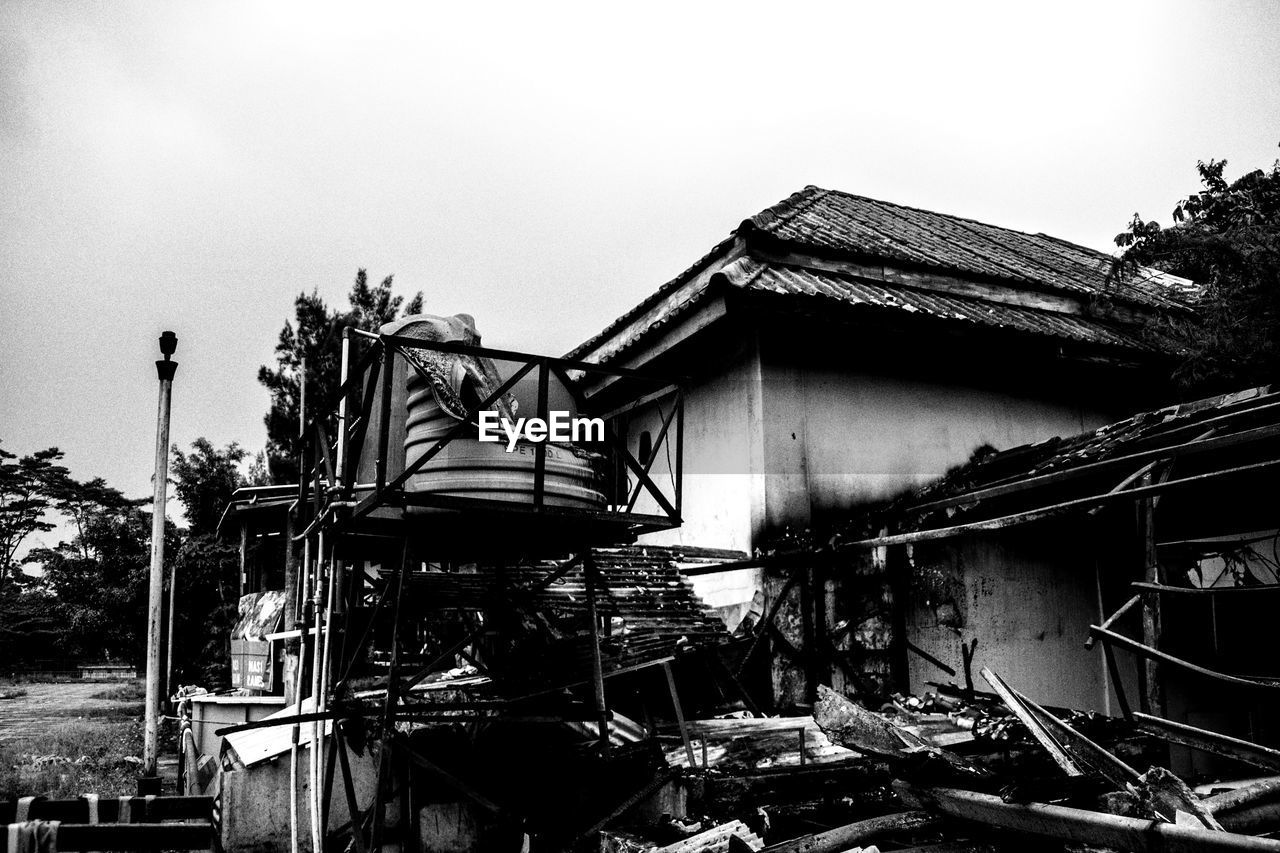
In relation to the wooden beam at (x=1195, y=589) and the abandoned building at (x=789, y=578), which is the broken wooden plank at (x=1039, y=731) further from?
the wooden beam at (x=1195, y=589)

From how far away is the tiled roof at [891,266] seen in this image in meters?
10.2

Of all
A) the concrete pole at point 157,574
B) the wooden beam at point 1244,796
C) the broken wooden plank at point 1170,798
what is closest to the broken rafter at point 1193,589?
the wooden beam at point 1244,796

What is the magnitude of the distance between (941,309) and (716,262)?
2572mm

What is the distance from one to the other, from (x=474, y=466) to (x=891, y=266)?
22.5 feet

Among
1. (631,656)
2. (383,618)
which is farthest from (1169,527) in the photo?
(383,618)

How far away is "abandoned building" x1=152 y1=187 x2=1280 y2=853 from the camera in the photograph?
5.91 metres

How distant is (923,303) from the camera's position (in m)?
10.3

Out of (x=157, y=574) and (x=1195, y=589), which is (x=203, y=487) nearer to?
(x=157, y=574)

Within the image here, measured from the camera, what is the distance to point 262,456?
28.1 m

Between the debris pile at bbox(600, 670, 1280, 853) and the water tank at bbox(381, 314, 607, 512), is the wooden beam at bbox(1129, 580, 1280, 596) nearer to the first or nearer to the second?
the debris pile at bbox(600, 670, 1280, 853)

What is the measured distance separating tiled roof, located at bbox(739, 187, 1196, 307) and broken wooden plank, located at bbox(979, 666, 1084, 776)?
6176mm

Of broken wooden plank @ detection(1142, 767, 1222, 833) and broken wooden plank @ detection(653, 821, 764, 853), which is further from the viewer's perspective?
broken wooden plank @ detection(653, 821, 764, 853)

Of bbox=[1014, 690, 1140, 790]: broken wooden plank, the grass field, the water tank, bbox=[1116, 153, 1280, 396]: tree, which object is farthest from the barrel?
the grass field

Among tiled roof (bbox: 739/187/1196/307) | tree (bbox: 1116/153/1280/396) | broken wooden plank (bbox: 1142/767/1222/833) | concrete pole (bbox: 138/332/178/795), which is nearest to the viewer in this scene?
broken wooden plank (bbox: 1142/767/1222/833)
